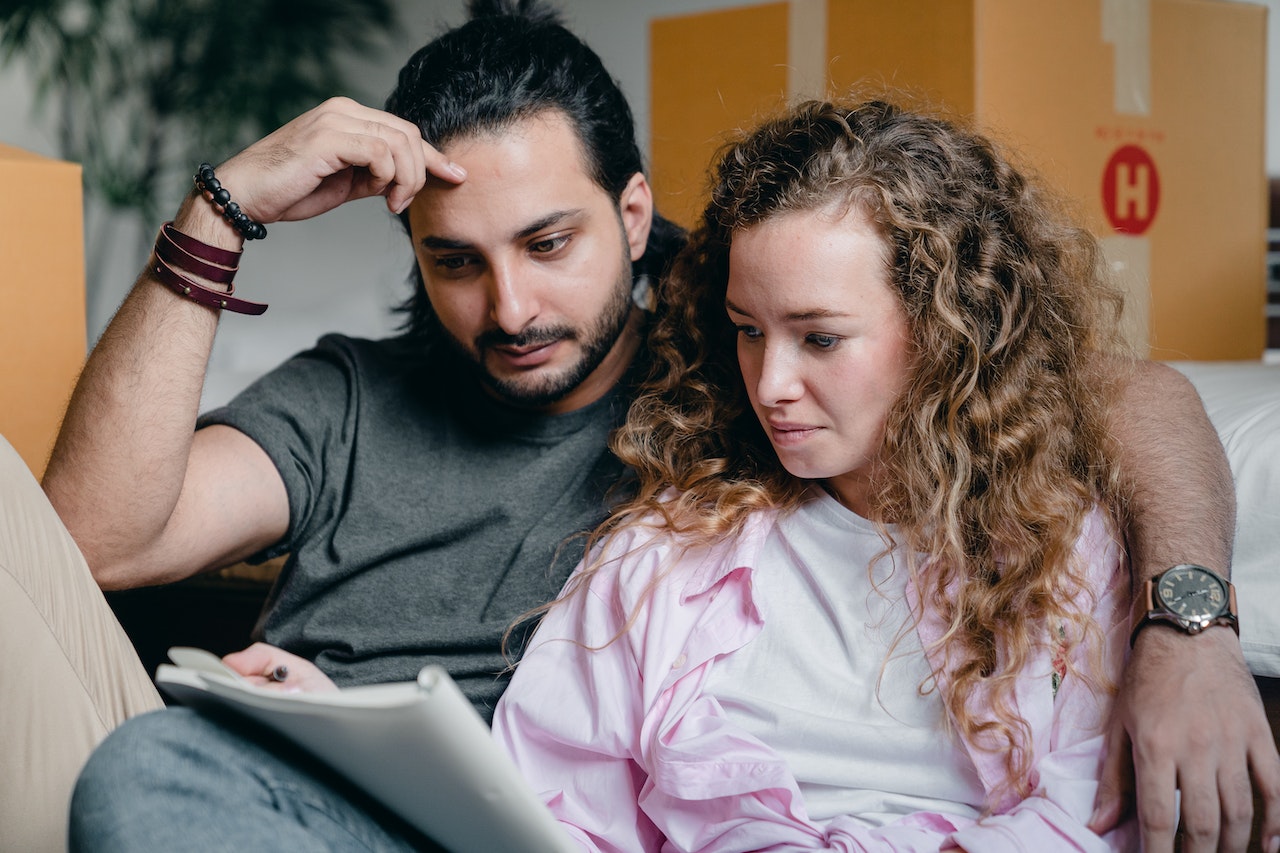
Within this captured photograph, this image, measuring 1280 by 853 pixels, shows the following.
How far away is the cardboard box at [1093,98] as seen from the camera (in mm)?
1478

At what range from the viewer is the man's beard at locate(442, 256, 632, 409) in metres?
1.30

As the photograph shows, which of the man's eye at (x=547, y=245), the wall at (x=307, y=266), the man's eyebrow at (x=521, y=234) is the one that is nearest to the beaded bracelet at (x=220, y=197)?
the man's eyebrow at (x=521, y=234)

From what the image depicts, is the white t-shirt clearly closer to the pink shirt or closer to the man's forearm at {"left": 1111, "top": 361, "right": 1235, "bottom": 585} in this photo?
the pink shirt

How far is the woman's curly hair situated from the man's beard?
186 millimetres

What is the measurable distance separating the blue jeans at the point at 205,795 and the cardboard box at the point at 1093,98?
925mm

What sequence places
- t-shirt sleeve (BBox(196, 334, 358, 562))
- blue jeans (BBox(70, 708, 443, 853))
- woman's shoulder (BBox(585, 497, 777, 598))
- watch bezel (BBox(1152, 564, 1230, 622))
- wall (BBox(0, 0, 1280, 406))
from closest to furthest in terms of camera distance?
blue jeans (BBox(70, 708, 443, 853)) → watch bezel (BBox(1152, 564, 1230, 622)) → woman's shoulder (BBox(585, 497, 777, 598)) → t-shirt sleeve (BBox(196, 334, 358, 562)) → wall (BBox(0, 0, 1280, 406))

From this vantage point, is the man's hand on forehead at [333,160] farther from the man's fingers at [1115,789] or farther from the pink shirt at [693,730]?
the man's fingers at [1115,789]

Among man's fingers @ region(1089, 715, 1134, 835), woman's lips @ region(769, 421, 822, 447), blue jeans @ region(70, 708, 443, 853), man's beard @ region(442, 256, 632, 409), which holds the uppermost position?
man's beard @ region(442, 256, 632, 409)

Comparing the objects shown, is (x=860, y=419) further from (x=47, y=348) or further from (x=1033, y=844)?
(x=47, y=348)

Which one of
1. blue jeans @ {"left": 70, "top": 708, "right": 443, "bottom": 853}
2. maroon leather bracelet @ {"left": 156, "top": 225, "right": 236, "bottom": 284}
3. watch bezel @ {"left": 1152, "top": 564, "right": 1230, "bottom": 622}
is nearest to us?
blue jeans @ {"left": 70, "top": 708, "right": 443, "bottom": 853}

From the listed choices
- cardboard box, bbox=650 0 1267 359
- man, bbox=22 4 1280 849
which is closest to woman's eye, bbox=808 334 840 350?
man, bbox=22 4 1280 849

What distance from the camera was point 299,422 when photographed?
1344 millimetres

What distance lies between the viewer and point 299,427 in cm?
134

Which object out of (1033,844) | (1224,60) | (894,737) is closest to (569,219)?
(894,737)
